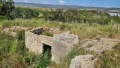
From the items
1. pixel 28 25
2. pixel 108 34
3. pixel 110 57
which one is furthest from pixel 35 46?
pixel 110 57

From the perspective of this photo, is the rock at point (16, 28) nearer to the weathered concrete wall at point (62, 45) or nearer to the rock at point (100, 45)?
the weathered concrete wall at point (62, 45)

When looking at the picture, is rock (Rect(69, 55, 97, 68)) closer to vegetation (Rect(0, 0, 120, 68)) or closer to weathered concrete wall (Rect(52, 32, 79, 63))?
vegetation (Rect(0, 0, 120, 68))

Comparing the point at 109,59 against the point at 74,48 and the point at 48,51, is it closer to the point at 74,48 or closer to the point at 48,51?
the point at 74,48

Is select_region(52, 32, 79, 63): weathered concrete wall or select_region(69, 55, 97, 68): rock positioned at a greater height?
select_region(69, 55, 97, 68): rock

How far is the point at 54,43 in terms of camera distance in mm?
11938

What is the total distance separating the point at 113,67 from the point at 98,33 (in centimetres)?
454

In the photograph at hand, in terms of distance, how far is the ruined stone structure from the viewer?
10.8 metres

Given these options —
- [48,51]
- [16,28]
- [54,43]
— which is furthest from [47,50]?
[16,28]

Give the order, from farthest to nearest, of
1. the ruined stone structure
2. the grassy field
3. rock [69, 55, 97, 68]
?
the ruined stone structure, the grassy field, rock [69, 55, 97, 68]

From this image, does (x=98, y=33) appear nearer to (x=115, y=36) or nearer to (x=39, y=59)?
(x=115, y=36)

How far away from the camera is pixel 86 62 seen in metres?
6.89

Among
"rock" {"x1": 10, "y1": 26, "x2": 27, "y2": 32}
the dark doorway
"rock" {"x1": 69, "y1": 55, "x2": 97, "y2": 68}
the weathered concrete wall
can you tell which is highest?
"rock" {"x1": 69, "y1": 55, "x2": 97, "y2": 68}

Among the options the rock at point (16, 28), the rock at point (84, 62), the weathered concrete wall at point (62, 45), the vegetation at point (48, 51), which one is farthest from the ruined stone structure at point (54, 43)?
the rock at point (84, 62)

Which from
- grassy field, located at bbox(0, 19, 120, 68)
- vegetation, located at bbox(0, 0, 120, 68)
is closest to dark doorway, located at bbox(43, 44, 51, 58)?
vegetation, located at bbox(0, 0, 120, 68)
